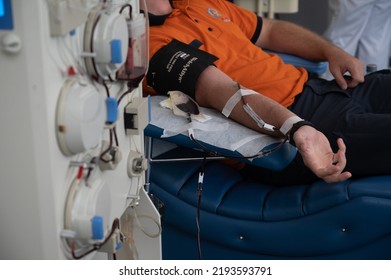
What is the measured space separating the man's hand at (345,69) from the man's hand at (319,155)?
625 mm

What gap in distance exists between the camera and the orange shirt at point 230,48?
206 centimetres

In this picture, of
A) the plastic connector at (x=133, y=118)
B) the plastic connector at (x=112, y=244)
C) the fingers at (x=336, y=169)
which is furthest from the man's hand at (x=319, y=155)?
the plastic connector at (x=112, y=244)

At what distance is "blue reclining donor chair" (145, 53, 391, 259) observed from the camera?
5.48ft

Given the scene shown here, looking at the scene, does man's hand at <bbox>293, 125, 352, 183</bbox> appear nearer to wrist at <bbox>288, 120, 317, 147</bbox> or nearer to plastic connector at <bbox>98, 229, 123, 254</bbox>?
wrist at <bbox>288, 120, 317, 147</bbox>

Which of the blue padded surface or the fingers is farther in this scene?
the blue padded surface

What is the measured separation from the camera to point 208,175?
6.25ft

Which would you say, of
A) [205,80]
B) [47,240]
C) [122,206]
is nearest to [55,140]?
[47,240]

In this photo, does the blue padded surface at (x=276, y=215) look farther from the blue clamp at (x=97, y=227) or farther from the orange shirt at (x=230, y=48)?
the blue clamp at (x=97, y=227)

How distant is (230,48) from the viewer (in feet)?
7.00

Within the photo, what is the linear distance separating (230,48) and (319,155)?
2.22ft

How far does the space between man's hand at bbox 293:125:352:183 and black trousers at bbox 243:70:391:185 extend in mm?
182

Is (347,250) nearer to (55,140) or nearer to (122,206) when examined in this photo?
(122,206)

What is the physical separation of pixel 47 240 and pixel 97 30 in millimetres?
413

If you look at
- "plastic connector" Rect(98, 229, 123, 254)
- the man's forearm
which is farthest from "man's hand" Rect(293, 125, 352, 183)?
"plastic connector" Rect(98, 229, 123, 254)
